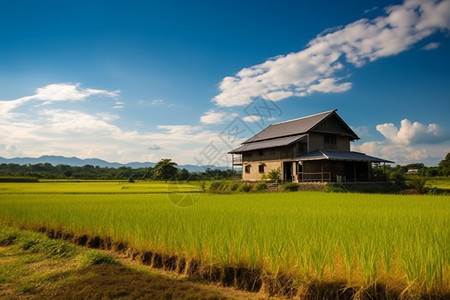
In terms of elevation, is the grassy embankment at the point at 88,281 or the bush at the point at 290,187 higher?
the bush at the point at 290,187

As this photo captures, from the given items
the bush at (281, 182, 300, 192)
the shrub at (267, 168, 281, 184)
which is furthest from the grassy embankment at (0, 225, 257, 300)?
the shrub at (267, 168, 281, 184)

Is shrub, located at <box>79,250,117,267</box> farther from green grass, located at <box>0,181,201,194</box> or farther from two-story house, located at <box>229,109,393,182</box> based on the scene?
Answer: two-story house, located at <box>229,109,393,182</box>

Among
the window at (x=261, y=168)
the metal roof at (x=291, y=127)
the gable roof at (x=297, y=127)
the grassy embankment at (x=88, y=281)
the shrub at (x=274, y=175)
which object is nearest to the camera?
the grassy embankment at (x=88, y=281)

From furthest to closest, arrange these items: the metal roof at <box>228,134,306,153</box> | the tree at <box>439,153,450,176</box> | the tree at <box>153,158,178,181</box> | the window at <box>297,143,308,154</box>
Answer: the tree at <box>153,158,178,181</box>
the tree at <box>439,153,450,176</box>
the window at <box>297,143,308,154</box>
the metal roof at <box>228,134,306,153</box>

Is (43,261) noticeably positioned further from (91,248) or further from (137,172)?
(137,172)

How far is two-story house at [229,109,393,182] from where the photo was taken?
24.5m

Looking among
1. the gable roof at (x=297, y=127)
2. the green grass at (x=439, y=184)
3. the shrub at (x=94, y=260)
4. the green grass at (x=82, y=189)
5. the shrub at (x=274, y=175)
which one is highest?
the gable roof at (x=297, y=127)

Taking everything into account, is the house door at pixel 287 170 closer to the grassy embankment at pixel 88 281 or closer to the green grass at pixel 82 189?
the green grass at pixel 82 189

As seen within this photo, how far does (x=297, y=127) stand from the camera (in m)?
27.5

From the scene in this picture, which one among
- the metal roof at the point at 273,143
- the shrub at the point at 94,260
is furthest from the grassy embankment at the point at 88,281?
the metal roof at the point at 273,143

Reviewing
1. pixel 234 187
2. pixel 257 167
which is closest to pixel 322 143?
pixel 257 167

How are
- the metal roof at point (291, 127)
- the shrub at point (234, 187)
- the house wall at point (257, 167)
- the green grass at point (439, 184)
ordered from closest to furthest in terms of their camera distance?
1. the green grass at point (439, 184)
2. the shrub at point (234, 187)
3. the metal roof at point (291, 127)
4. the house wall at point (257, 167)

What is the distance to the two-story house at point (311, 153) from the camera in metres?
24.5

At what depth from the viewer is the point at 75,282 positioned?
3711 millimetres
